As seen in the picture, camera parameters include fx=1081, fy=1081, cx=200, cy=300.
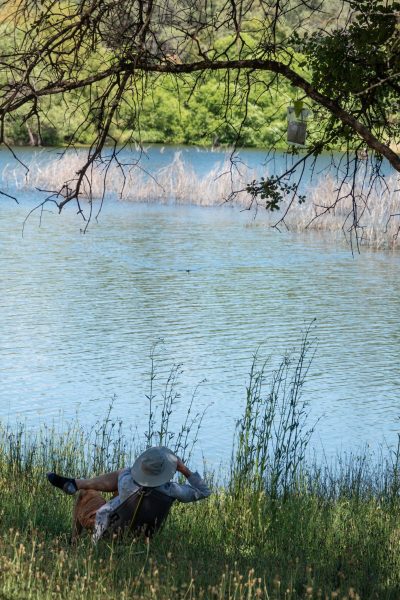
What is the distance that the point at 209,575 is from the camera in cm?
418

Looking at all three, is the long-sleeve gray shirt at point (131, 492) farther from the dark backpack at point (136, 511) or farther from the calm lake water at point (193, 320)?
the calm lake water at point (193, 320)

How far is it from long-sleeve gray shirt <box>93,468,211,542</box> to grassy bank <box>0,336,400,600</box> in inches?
7.3

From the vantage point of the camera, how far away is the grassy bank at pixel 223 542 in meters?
3.77

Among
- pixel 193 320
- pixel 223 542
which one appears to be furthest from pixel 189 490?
pixel 193 320

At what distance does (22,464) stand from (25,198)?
24.2m

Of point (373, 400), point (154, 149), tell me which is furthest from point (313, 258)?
point (154, 149)

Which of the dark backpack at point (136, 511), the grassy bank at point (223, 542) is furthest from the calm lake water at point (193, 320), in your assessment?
the dark backpack at point (136, 511)

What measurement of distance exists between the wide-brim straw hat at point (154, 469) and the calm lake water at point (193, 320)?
4.05 m

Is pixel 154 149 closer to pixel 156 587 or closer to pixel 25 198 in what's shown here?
pixel 25 198

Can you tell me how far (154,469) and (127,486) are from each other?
7.2 inches

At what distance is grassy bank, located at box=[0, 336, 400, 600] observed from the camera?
377cm

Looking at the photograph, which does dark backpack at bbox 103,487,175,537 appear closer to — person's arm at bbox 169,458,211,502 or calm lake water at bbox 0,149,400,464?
person's arm at bbox 169,458,211,502

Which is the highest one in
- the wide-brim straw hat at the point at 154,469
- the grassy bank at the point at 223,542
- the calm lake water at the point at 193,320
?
the wide-brim straw hat at the point at 154,469

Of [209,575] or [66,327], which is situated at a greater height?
[209,575]
